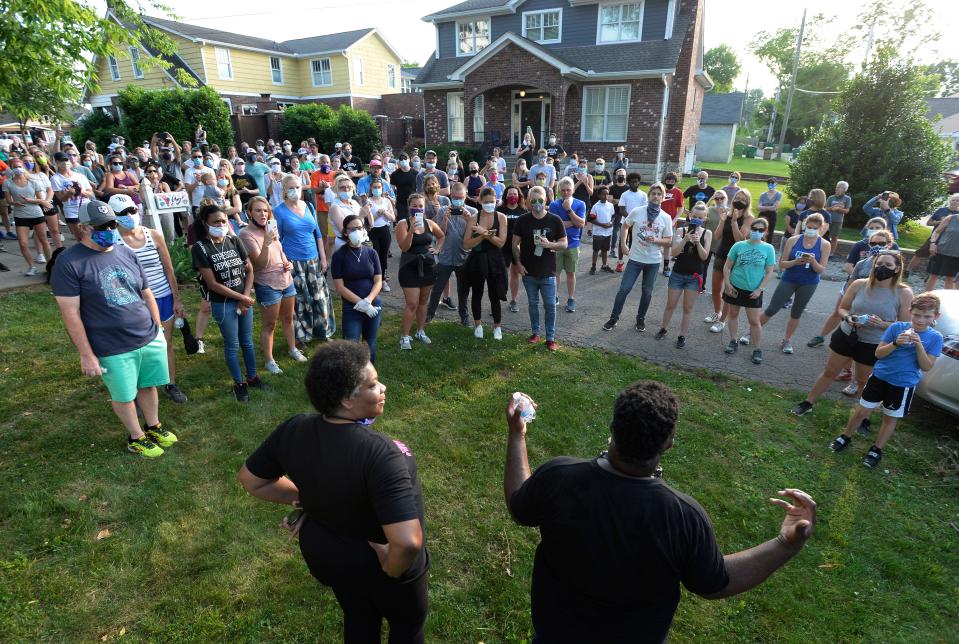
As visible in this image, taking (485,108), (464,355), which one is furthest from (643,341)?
(485,108)

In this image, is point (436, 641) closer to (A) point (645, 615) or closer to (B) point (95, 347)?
(A) point (645, 615)

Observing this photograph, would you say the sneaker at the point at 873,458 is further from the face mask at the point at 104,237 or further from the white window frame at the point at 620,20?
the white window frame at the point at 620,20

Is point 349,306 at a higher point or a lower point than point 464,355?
higher

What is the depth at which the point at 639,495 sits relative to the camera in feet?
5.44

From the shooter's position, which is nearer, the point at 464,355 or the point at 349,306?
the point at 349,306

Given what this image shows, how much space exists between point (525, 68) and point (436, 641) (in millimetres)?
21852

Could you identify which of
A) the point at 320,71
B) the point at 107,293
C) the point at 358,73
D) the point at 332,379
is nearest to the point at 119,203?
the point at 107,293

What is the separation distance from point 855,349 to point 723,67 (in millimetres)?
74585

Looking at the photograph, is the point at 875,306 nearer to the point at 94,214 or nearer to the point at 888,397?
the point at 888,397

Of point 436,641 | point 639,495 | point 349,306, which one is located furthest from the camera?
point 349,306

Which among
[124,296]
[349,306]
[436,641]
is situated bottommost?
[436,641]

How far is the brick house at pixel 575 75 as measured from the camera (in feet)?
66.7

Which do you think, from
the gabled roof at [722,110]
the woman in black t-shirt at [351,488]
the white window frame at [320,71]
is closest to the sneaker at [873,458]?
the woman in black t-shirt at [351,488]

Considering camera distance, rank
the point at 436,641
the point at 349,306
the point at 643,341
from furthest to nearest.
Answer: the point at 643,341
the point at 349,306
the point at 436,641
